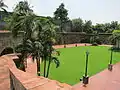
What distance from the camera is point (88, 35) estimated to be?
1638 inches

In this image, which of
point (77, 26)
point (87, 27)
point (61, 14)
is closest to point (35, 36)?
point (61, 14)

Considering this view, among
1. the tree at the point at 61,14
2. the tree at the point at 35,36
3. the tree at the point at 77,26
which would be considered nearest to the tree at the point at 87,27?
the tree at the point at 77,26

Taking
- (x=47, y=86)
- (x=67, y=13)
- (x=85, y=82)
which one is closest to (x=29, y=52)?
(x=85, y=82)

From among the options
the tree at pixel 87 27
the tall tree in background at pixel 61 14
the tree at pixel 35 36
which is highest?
the tall tree in background at pixel 61 14

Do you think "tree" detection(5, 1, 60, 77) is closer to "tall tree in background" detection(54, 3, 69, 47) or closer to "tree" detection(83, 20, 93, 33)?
"tall tree in background" detection(54, 3, 69, 47)

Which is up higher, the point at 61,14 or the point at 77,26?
the point at 61,14

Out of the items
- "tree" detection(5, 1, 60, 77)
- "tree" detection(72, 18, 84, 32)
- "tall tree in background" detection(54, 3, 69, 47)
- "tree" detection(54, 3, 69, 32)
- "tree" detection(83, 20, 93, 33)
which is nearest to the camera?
"tree" detection(5, 1, 60, 77)

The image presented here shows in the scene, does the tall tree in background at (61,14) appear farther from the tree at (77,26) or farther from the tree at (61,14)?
the tree at (77,26)

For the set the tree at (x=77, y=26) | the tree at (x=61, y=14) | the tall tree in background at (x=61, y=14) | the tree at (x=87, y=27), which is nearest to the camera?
the tall tree in background at (x=61, y=14)

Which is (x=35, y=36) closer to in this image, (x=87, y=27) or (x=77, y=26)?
(x=87, y=27)

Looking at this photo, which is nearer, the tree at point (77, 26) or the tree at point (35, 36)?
the tree at point (35, 36)

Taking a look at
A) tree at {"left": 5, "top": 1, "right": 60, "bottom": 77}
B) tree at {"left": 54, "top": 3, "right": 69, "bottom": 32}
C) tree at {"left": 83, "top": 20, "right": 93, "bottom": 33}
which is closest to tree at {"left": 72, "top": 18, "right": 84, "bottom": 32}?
tree at {"left": 83, "top": 20, "right": 93, "bottom": 33}

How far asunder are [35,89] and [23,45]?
8.16 meters

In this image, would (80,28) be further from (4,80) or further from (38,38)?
(4,80)
